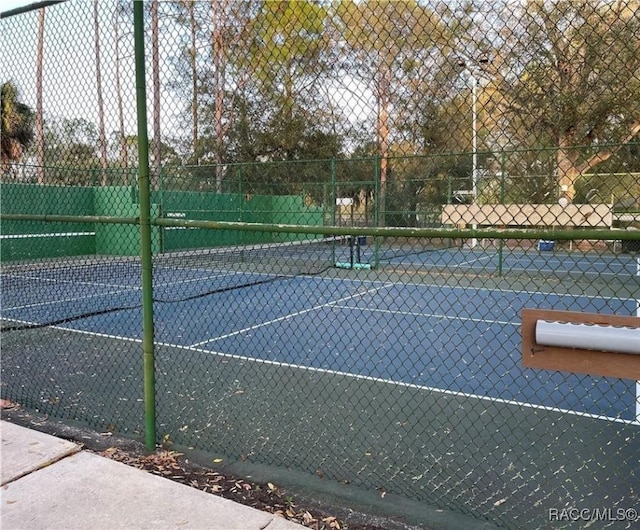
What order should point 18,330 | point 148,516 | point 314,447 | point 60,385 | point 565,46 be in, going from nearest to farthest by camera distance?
point 148,516
point 565,46
point 314,447
point 60,385
point 18,330

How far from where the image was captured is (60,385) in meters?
4.67

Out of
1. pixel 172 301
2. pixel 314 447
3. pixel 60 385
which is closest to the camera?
pixel 314 447

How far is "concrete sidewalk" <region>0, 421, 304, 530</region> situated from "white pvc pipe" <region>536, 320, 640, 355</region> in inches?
57.5

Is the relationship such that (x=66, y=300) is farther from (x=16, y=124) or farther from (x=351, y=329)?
(x=351, y=329)

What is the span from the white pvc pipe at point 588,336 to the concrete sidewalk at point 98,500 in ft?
4.79

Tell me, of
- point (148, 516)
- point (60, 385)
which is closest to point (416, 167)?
point (60, 385)

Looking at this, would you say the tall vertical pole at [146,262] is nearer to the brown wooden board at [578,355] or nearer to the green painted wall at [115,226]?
the brown wooden board at [578,355]

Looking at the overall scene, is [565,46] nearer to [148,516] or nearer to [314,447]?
[314,447]

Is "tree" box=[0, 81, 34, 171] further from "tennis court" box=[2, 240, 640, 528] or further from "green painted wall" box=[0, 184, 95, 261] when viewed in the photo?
"tennis court" box=[2, 240, 640, 528]

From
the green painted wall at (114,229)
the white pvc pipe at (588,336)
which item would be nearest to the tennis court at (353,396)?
the white pvc pipe at (588,336)

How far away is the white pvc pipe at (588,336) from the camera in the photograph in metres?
2.10

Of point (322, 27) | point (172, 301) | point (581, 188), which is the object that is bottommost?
point (172, 301)

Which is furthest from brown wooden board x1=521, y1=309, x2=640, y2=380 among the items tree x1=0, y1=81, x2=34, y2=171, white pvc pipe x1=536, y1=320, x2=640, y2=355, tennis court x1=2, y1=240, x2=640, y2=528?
tree x1=0, y1=81, x2=34, y2=171

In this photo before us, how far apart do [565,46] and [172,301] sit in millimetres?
7833
